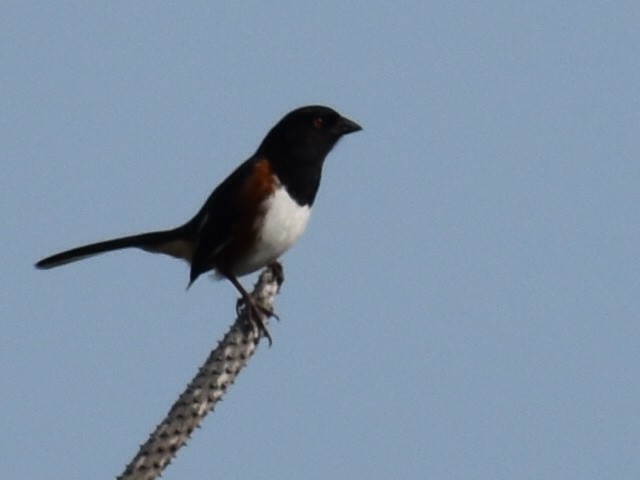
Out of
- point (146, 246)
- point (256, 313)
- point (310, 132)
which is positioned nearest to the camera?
point (256, 313)

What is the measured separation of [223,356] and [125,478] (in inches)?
31.6

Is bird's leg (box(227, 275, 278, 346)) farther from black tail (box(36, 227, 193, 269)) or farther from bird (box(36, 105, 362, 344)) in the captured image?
black tail (box(36, 227, 193, 269))

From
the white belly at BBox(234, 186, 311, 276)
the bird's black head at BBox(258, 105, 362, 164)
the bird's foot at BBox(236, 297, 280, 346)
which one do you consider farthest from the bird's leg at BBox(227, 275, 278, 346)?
the bird's black head at BBox(258, 105, 362, 164)

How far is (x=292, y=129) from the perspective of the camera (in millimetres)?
7574

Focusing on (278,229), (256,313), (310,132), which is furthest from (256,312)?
(310,132)

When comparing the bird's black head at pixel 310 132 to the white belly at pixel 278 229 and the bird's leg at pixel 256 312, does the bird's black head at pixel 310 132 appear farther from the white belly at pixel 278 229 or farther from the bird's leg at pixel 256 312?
the bird's leg at pixel 256 312

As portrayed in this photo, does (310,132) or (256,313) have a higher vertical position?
(310,132)

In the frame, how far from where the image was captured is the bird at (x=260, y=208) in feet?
23.9

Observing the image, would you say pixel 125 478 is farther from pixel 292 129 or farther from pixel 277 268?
pixel 292 129

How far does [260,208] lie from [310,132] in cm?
55

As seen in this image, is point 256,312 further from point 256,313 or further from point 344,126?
point 344,126

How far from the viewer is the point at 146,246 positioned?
7844mm

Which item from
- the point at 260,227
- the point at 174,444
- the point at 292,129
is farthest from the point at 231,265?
the point at 174,444

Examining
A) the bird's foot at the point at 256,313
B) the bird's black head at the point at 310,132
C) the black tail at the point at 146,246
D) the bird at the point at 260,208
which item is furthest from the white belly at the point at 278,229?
the bird's foot at the point at 256,313
